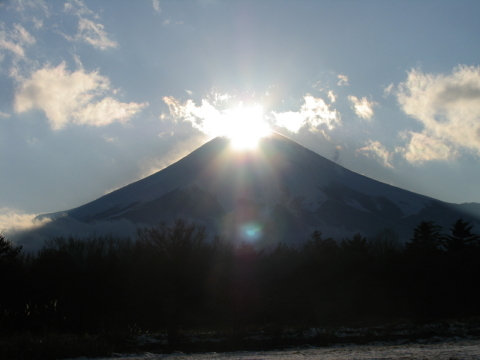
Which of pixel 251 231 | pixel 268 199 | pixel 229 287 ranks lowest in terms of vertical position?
pixel 229 287

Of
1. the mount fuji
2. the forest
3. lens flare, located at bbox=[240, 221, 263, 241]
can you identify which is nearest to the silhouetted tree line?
the forest

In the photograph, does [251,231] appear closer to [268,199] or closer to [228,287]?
[268,199]

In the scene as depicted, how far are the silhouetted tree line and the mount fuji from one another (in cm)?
9319

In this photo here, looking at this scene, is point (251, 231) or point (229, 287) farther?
point (251, 231)

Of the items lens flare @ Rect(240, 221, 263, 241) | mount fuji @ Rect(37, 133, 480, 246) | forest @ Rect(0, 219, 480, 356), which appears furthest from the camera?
mount fuji @ Rect(37, 133, 480, 246)

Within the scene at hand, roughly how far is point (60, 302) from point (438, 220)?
151 meters

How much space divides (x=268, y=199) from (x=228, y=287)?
125530 mm

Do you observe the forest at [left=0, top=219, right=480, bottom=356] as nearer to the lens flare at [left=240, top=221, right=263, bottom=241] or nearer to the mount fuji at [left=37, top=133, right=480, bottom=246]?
the mount fuji at [left=37, top=133, right=480, bottom=246]

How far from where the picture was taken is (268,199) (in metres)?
148

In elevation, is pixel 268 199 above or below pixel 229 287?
above

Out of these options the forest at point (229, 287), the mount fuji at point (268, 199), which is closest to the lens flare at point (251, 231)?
the mount fuji at point (268, 199)

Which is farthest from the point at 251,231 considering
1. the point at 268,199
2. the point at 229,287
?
the point at 229,287

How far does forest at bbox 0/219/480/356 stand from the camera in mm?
19828

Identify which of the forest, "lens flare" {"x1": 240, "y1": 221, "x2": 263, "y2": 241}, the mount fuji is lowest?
the forest
